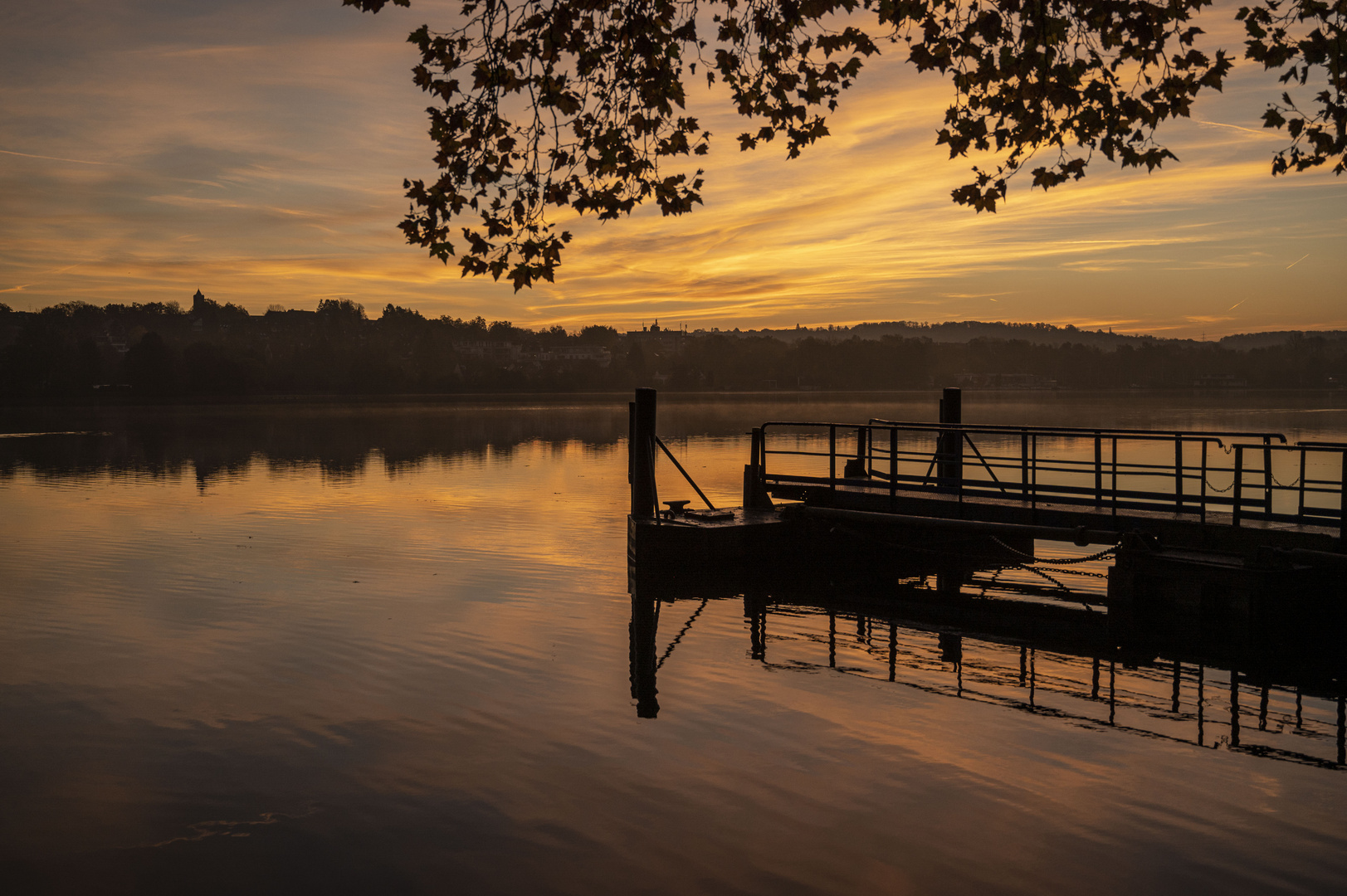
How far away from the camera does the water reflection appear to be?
10789 mm

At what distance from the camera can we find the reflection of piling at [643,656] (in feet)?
38.8

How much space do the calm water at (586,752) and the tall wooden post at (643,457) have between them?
1.62 metres

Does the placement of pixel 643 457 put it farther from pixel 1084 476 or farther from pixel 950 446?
pixel 1084 476

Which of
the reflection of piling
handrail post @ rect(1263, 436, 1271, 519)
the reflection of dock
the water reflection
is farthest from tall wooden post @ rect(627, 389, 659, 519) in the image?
handrail post @ rect(1263, 436, 1271, 519)

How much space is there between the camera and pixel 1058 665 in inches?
529

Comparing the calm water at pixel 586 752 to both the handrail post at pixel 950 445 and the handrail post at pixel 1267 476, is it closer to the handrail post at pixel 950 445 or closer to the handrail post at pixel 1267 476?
the handrail post at pixel 1267 476

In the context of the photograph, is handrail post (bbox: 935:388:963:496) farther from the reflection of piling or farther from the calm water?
the reflection of piling

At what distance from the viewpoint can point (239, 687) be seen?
40.6 ft

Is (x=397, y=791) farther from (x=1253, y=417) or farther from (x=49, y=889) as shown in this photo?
(x=1253, y=417)

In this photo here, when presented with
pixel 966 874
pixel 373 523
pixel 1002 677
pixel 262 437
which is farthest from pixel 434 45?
pixel 262 437

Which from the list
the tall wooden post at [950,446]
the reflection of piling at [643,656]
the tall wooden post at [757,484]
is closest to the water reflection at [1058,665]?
the reflection of piling at [643,656]

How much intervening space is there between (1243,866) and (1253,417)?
388ft

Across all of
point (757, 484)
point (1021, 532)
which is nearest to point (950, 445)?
point (757, 484)

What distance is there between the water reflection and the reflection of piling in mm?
26
